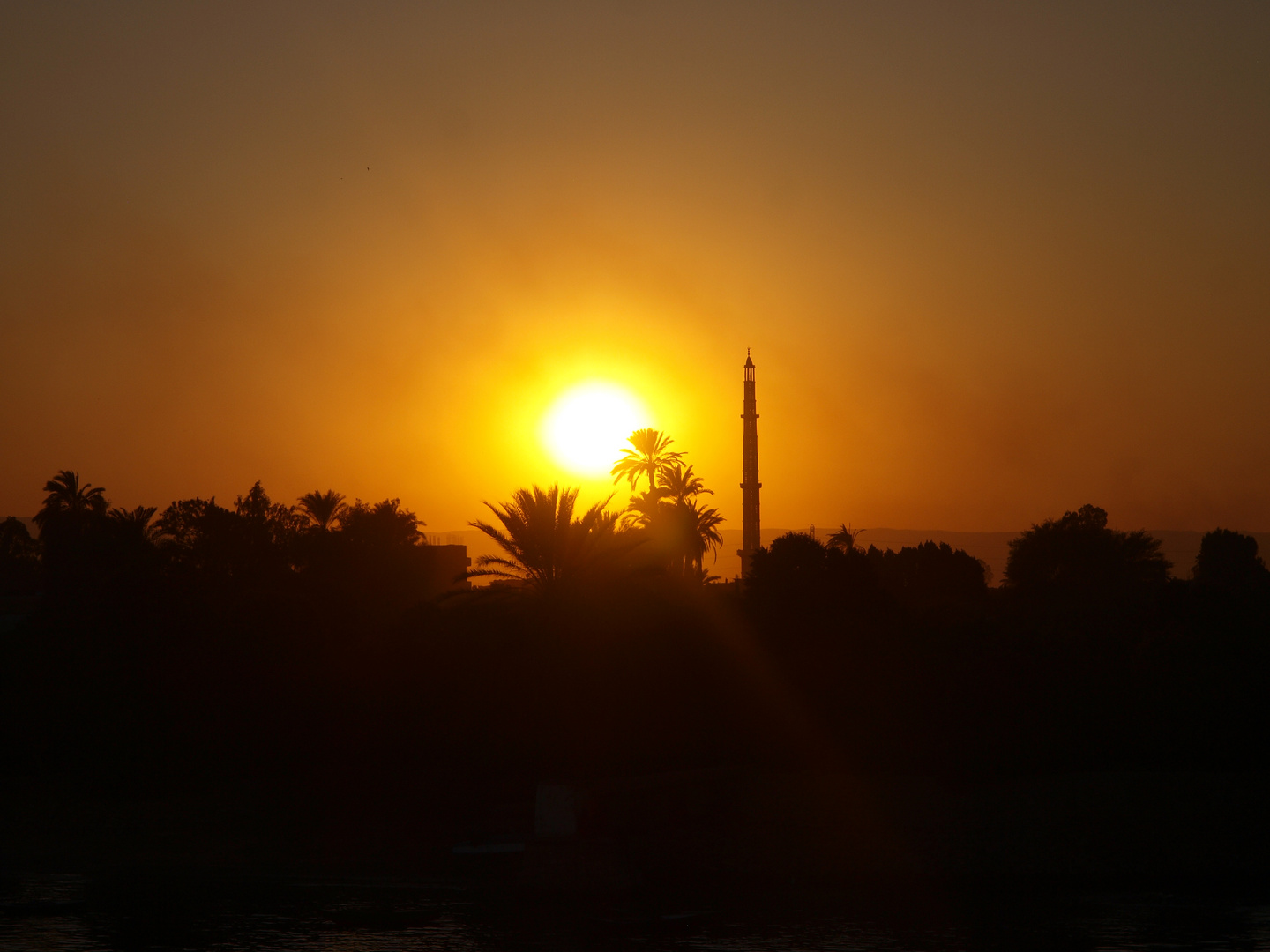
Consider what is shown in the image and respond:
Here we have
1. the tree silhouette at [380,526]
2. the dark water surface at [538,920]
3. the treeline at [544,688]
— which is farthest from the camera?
the tree silhouette at [380,526]

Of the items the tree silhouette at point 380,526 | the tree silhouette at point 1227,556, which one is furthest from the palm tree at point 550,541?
the tree silhouette at point 1227,556

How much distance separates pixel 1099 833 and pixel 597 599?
561 inches

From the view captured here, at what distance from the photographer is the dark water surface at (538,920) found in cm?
1967

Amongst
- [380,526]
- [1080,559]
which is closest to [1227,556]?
[1080,559]

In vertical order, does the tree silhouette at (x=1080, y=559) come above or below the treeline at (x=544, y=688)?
above

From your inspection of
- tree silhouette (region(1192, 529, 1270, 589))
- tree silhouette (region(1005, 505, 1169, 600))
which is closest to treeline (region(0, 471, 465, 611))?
tree silhouette (region(1005, 505, 1169, 600))

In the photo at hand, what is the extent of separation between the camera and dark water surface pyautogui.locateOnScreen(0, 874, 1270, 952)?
19.7 meters

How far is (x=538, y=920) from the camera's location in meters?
21.0

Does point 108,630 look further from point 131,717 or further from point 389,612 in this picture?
point 389,612

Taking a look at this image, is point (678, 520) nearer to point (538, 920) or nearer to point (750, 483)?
point (750, 483)

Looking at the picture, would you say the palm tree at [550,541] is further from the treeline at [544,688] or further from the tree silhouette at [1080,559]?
the tree silhouette at [1080,559]

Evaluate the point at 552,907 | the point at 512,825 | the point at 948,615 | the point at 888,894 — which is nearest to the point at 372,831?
the point at 512,825

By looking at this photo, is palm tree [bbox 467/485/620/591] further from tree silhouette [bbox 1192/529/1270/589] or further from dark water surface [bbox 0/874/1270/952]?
tree silhouette [bbox 1192/529/1270/589]

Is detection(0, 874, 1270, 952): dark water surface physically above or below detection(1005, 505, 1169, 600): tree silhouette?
below
